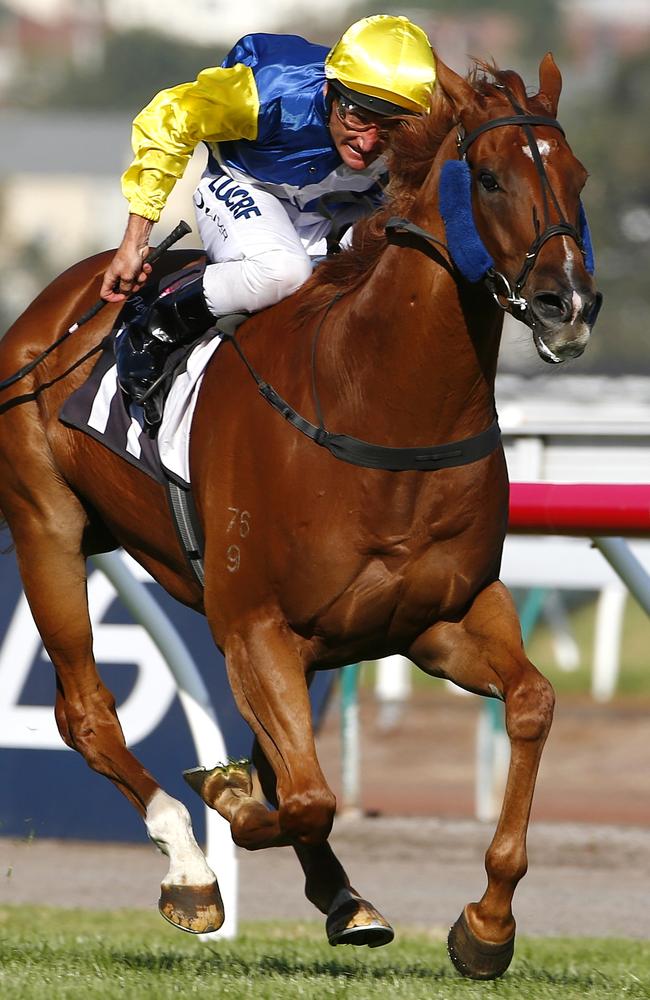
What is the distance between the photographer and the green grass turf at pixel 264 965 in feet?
12.0

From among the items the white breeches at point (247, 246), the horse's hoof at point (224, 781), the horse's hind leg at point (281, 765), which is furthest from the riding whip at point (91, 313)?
the horse's hoof at point (224, 781)

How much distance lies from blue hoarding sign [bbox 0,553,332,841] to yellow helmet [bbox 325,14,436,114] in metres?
2.60

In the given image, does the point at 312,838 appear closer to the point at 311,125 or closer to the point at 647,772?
the point at 311,125

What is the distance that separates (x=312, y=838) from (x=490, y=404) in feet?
3.09

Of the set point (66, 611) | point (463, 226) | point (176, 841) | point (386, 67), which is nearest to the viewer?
point (463, 226)

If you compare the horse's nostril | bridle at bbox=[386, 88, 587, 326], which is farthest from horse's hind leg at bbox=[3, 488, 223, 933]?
the horse's nostril

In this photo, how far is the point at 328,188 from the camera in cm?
424

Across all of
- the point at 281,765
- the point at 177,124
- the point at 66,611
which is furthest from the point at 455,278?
the point at 66,611

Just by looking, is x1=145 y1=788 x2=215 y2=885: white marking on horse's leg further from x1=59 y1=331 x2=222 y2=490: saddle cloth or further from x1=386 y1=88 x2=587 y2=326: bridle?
x1=386 y1=88 x2=587 y2=326: bridle

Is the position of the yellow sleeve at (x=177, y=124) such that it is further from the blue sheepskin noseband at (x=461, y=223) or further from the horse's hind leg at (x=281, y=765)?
the horse's hind leg at (x=281, y=765)

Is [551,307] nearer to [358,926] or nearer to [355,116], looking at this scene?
[355,116]

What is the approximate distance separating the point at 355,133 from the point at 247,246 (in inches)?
13.6

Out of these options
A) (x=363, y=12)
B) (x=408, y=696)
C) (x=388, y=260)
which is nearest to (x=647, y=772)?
(x=408, y=696)

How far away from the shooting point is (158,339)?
417 cm
